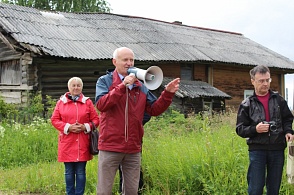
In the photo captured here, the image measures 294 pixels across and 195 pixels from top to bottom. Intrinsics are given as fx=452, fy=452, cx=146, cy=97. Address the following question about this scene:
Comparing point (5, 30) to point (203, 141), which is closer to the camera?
point (203, 141)

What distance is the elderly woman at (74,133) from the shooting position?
5422mm

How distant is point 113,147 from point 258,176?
138 centimetres

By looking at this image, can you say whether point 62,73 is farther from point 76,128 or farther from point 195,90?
point 76,128

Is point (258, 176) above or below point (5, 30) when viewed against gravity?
below

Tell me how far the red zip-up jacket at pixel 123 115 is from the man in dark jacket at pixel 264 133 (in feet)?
2.63

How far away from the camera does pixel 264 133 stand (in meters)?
4.17

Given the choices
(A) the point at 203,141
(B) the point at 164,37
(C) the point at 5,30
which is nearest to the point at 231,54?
(B) the point at 164,37

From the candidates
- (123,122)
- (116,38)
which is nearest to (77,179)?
(123,122)

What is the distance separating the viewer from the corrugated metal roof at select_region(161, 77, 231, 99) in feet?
52.5

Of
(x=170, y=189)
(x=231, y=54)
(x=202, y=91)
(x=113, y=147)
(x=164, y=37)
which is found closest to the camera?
(x=113, y=147)

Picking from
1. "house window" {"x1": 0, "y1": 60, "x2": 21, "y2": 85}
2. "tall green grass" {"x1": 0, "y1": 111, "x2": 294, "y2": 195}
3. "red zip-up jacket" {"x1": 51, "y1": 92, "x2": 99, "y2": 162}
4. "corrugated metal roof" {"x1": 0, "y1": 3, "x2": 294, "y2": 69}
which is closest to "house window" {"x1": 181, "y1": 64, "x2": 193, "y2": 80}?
"corrugated metal roof" {"x1": 0, "y1": 3, "x2": 294, "y2": 69}

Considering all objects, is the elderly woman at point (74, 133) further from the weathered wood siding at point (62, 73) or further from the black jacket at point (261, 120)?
the weathered wood siding at point (62, 73)

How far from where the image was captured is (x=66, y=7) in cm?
3494

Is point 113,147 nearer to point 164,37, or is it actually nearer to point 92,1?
point 164,37
